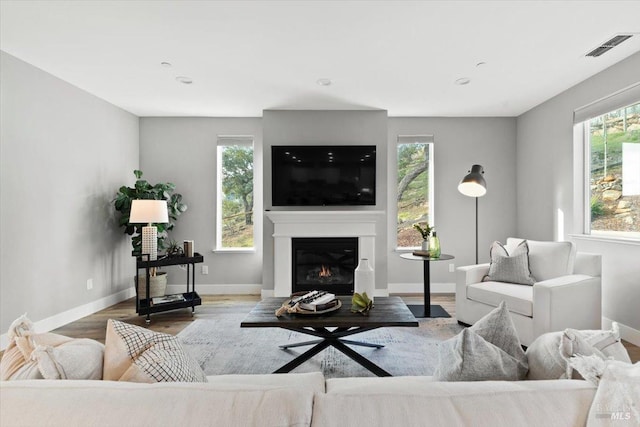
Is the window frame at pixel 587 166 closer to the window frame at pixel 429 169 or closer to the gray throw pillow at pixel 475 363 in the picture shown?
the window frame at pixel 429 169

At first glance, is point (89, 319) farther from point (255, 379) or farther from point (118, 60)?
point (255, 379)

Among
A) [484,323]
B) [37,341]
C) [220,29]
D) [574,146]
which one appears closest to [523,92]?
[574,146]

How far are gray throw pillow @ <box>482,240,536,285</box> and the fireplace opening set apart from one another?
1702 mm

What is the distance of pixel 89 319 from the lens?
12.4 feet

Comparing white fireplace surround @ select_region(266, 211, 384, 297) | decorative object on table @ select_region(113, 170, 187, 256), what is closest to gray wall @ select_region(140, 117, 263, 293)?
decorative object on table @ select_region(113, 170, 187, 256)

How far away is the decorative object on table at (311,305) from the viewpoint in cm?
229

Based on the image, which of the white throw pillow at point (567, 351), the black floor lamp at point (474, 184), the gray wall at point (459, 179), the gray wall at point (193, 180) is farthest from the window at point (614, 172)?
the gray wall at point (193, 180)

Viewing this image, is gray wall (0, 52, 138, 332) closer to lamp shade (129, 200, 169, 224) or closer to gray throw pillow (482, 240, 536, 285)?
lamp shade (129, 200, 169, 224)

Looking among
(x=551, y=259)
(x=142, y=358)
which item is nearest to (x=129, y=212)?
(x=142, y=358)

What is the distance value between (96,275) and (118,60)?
2.48 meters

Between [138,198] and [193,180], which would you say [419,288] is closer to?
[193,180]

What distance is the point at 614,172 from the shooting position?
3.35 meters

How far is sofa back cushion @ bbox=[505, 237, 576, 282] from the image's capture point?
3.14m

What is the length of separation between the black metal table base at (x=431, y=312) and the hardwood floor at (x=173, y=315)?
9cm
